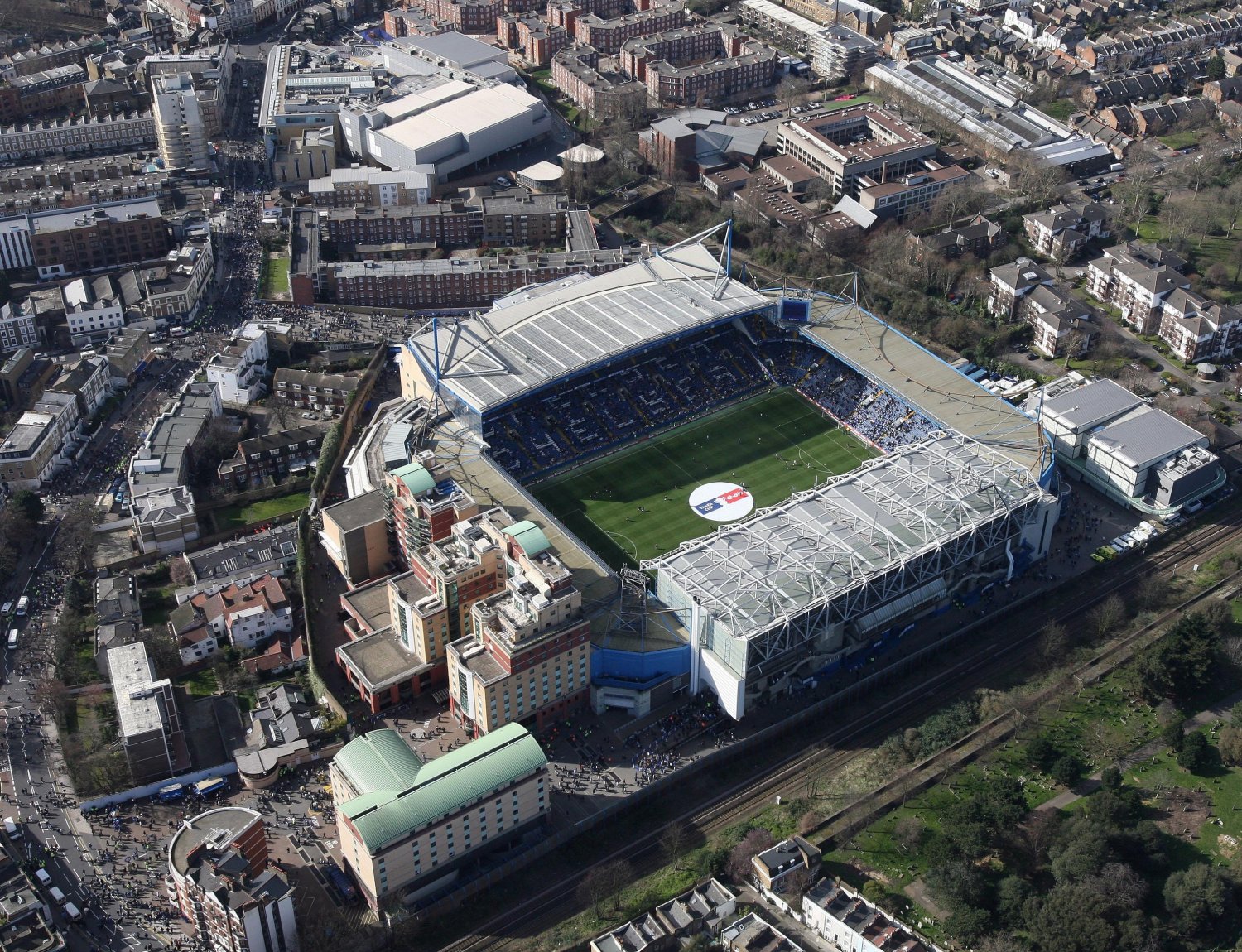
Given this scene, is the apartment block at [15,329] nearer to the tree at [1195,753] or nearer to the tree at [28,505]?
the tree at [28,505]

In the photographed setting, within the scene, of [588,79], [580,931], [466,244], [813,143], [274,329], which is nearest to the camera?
[580,931]

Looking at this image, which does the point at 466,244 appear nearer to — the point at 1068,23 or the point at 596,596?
the point at 596,596

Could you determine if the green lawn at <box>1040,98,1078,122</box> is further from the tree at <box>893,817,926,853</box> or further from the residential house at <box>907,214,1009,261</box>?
the tree at <box>893,817,926,853</box>

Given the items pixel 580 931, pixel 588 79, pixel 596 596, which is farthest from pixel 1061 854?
pixel 588 79

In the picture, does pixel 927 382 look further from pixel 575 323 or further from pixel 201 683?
pixel 201 683

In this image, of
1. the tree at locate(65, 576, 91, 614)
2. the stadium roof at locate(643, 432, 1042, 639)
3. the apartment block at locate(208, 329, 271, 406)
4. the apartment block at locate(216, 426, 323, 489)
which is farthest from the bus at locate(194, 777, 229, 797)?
the apartment block at locate(208, 329, 271, 406)

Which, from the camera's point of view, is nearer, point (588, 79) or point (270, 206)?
point (270, 206)
